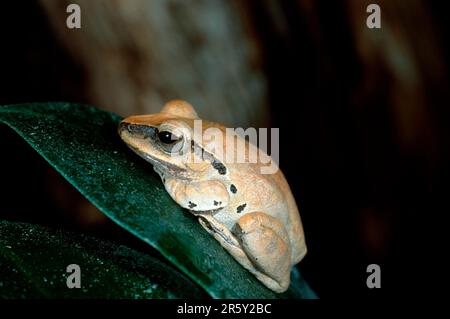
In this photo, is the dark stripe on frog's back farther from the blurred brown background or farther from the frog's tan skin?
the blurred brown background

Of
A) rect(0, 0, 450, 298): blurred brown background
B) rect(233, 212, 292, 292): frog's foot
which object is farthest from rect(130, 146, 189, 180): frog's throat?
rect(0, 0, 450, 298): blurred brown background

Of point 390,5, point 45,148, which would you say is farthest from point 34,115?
point 390,5

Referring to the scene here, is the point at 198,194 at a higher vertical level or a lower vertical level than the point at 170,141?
lower

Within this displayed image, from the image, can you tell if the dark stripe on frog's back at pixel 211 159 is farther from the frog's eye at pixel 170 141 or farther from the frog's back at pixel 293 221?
the frog's back at pixel 293 221

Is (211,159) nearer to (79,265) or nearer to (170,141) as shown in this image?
(170,141)

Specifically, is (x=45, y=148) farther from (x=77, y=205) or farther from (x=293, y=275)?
(x=77, y=205)

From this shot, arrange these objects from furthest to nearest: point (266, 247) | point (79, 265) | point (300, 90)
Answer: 1. point (300, 90)
2. point (266, 247)
3. point (79, 265)

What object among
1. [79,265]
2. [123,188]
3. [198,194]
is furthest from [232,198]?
[79,265]
